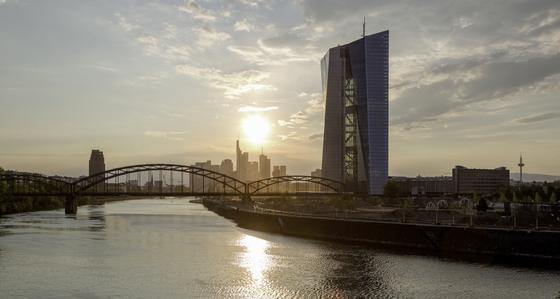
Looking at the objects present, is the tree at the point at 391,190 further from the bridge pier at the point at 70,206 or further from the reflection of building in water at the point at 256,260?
the reflection of building in water at the point at 256,260

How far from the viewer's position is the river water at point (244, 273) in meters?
34.1

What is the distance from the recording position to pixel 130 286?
36.2 meters

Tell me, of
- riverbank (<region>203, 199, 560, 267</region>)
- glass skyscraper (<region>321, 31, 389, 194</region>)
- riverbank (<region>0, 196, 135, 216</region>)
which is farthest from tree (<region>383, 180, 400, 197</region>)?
riverbank (<region>0, 196, 135, 216</region>)

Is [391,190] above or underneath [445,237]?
above

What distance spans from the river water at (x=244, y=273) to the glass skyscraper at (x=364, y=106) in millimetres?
121222

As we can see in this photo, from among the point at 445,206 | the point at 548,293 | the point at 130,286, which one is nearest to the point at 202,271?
the point at 130,286

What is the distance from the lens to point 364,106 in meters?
178

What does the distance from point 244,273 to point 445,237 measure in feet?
67.2

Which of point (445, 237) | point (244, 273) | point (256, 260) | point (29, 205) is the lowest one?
point (29, 205)

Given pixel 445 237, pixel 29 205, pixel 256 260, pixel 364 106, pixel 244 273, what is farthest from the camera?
pixel 364 106

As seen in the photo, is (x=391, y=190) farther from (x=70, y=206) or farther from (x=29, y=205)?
(x=29, y=205)

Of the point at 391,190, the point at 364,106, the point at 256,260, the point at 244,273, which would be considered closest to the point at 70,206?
the point at 391,190

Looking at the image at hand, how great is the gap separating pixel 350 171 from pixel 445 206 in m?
109

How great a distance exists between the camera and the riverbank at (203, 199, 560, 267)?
147ft
